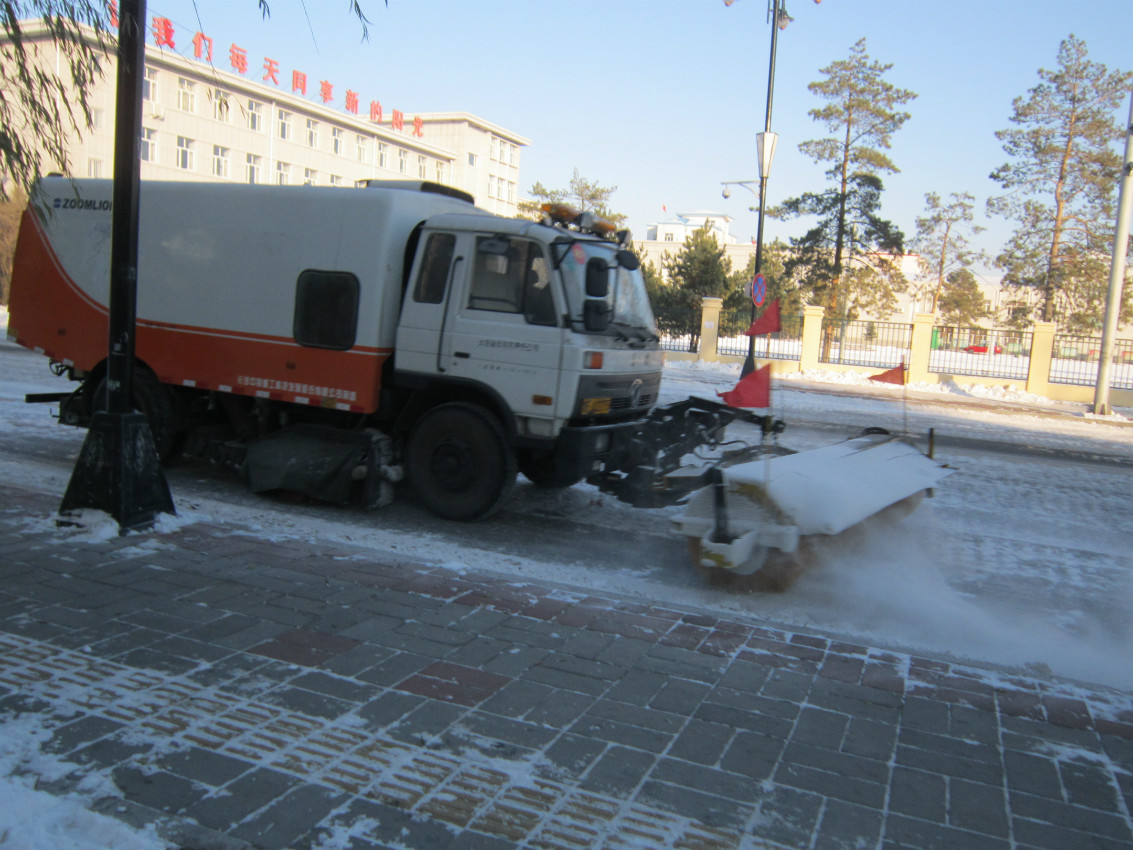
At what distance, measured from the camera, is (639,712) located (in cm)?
376

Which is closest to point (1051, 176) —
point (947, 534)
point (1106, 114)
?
point (1106, 114)

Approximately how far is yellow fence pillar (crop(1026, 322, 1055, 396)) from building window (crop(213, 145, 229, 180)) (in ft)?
140

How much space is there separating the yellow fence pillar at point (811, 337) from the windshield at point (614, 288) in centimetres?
2097

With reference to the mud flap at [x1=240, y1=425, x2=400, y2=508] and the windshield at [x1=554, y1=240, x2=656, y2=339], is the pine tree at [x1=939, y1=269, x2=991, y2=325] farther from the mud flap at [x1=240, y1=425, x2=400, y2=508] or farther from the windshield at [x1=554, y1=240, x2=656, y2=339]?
the mud flap at [x1=240, y1=425, x2=400, y2=508]

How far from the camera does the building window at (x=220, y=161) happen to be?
1890 inches

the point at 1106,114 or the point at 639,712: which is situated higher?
the point at 1106,114

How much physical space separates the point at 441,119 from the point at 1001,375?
5996cm

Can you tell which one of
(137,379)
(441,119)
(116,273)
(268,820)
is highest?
(441,119)

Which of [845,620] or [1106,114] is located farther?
[1106,114]

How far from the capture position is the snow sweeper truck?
6586mm

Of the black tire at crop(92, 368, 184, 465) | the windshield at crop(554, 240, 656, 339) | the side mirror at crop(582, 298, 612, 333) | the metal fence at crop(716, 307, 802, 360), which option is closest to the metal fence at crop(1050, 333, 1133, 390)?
the metal fence at crop(716, 307, 802, 360)

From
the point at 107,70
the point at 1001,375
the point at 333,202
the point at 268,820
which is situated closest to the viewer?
the point at 268,820

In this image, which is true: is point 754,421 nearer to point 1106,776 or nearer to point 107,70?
point 1106,776

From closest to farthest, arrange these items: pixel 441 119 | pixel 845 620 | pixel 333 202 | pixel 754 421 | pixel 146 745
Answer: pixel 146 745, pixel 845 620, pixel 333 202, pixel 754 421, pixel 441 119
